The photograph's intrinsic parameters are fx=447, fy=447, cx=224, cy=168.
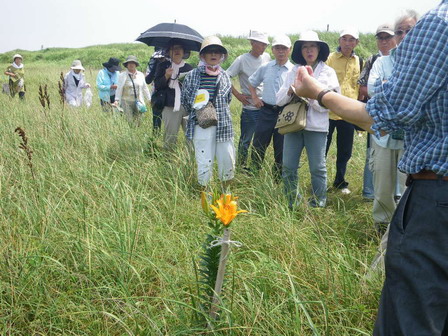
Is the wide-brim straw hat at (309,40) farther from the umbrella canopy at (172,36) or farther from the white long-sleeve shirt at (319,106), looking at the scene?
the umbrella canopy at (172,36)

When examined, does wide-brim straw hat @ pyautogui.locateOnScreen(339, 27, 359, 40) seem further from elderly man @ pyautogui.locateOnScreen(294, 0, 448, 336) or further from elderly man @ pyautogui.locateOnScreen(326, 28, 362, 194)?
elderly man @ pyautogui.locateOnScreen(294, 0, 448, 336)

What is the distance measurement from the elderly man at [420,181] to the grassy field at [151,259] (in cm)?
47

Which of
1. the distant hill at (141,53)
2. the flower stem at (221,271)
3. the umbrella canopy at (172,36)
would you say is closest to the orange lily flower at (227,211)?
the flower stem at (221,271)

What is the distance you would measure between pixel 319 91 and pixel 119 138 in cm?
356

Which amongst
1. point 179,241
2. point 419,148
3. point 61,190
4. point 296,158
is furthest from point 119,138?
point 419,148

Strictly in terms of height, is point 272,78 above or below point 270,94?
above

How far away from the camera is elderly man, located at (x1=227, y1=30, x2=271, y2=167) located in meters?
5.09

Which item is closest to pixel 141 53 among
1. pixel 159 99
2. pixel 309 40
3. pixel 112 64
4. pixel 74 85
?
pixel 74 85

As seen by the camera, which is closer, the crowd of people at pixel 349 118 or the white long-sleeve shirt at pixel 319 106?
the crowd of people at pixel 349 118

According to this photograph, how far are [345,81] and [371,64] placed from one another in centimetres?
42

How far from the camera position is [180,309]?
1.97 m

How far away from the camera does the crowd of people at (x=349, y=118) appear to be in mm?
1348

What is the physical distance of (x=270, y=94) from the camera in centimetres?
470

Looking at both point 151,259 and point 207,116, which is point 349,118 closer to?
point 151,259
